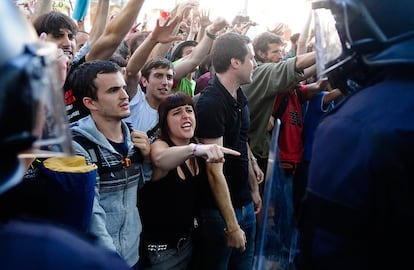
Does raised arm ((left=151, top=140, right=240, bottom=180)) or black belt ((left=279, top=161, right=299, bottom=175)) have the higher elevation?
raised arm ((left=151, top=140, right=240, bottom=180))

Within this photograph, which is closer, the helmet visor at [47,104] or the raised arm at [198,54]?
the helmet visor at [47,104]

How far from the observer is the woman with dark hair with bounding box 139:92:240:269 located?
9.66 ft

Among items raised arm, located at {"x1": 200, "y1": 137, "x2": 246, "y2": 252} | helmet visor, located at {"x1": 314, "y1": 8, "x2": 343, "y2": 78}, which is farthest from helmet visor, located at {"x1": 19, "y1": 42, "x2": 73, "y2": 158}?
raised arm, located at {"x1": 200, "y1": 137, "x2": 246, "y2": 252}

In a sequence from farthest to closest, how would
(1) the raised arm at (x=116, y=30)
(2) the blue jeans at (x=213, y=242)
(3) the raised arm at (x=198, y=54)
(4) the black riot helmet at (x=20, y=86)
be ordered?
1. (3) the raised arm at (x=198, y=54)
2. (2) the blue jeans at (x=213, y=242)
3. (1) the raised arm at (x=116, y=30)
4. (4) the black riot helmet at (x=20, y=86)

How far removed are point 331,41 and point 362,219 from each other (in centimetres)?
71

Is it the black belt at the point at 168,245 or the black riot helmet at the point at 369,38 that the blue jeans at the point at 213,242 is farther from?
the black riot helmet at the point at 369,38

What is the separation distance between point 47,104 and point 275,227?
90 centimetres

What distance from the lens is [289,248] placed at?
170cm

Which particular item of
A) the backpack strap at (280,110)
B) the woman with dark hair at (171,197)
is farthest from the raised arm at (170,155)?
the backpack strap at (280,110)

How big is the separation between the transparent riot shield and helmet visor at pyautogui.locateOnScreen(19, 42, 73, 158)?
714 mm

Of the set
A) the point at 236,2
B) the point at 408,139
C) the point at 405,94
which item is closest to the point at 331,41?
the point at 405,94

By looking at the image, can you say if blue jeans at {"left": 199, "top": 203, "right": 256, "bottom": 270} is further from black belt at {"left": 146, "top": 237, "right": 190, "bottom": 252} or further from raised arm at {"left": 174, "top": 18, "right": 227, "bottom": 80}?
raised arm at {"left": 174, "top": 18, "right": 227, "bottom": 80}

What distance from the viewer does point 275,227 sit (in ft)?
5.56

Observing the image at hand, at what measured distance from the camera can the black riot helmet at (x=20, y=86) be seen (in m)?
0.95
